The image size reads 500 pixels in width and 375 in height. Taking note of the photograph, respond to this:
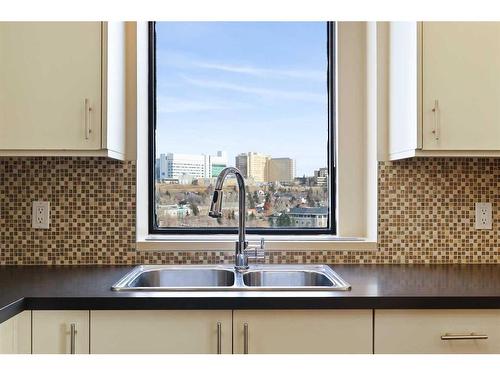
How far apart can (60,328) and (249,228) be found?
3.43ft

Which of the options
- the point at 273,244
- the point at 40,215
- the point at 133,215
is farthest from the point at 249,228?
the point at 40,215

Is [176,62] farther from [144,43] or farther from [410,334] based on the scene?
[410,334]

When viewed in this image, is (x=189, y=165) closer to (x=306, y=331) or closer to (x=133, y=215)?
(x=133, y=215)

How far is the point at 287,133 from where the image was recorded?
2.34m

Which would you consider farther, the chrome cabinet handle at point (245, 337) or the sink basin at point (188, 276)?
the sink basin at point (188, 276)

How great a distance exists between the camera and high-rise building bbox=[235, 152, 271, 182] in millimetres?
2326

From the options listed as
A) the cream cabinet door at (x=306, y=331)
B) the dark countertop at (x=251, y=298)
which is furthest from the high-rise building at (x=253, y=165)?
the cream cabinet door at (x=306, y=331)

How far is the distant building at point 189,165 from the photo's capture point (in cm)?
232

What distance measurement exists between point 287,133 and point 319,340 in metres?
1.13

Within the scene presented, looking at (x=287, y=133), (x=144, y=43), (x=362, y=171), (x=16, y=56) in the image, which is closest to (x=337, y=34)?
(x=287, y=133)

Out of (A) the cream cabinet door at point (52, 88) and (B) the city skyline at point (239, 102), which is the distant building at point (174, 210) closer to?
(B) the city skyline at point (239, 102)

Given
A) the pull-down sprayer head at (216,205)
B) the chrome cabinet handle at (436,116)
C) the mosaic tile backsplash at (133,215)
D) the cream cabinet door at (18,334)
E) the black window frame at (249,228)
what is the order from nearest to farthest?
the cream cabinet door at (18,334) → the chrome cabinet handle at (436,116) → the pull-down sprayer head at (216,205) → the mosaic tile backsplash at (133,215) → the black window frame at (249,228)

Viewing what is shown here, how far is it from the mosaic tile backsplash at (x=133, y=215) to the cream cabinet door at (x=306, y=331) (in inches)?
23.5

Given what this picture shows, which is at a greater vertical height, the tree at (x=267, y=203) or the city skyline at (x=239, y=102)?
the city skyline at (x=239, y=102)
